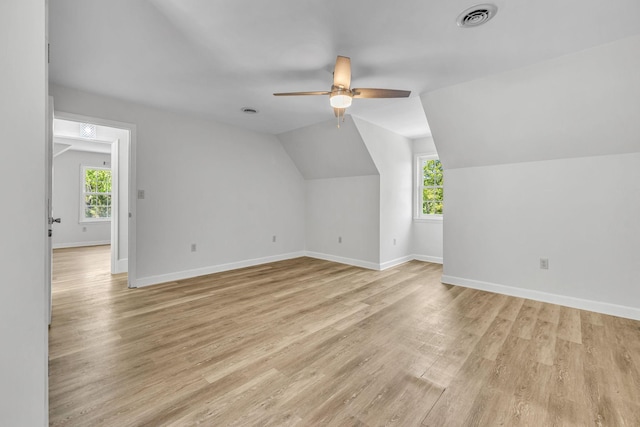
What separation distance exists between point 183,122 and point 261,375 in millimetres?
3743

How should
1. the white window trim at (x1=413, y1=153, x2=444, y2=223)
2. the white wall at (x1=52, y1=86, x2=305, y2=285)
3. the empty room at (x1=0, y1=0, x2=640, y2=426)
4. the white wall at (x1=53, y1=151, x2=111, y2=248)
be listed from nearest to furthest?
1. the empty room at (x1=0, y1=0, x2=640, y2=426)
2. the white wall at (x1=52, y1=86, x2=305, y2=285)
3. the white window trim at (x1=413, y1=153, x2=444, y2=223)
4. the white wall at (x1=53, y1=151, x2=111, y2=248)

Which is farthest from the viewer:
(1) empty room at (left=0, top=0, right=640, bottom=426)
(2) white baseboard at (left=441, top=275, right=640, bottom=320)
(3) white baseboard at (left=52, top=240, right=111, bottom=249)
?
(3) white baseboard at (left=52, top=240, right=111, bottom=249)

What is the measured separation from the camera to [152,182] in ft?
12.7

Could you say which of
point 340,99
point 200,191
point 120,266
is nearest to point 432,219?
point 340,99

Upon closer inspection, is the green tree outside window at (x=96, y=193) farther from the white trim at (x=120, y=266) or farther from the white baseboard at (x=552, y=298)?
the white baseboard at (x=552, y=298)

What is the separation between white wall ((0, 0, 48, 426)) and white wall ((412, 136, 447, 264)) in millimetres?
5363

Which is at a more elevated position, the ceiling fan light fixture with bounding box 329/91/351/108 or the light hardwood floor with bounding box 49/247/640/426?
the ceiling fan light fixture with bounding box 329/91/351/108

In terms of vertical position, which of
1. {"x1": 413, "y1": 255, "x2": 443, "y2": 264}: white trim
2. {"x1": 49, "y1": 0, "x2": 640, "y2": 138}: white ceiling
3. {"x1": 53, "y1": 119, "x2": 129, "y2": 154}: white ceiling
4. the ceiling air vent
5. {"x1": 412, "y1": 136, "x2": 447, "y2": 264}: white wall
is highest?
{"x1": 53, "y1": 119, "x2": 129, "y2": 154}: white ceiling

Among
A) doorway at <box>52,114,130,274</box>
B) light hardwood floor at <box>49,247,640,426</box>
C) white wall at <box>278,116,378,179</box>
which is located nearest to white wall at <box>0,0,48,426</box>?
light hardwood floor at <box>49,247,640,426</box>

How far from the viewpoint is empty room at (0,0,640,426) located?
4.87 ft

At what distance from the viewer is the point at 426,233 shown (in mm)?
5453

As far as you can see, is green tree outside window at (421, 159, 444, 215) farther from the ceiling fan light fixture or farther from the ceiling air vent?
the ceiling air vent

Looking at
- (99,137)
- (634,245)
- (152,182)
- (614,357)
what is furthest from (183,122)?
(634,245)

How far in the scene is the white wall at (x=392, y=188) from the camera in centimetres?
468
